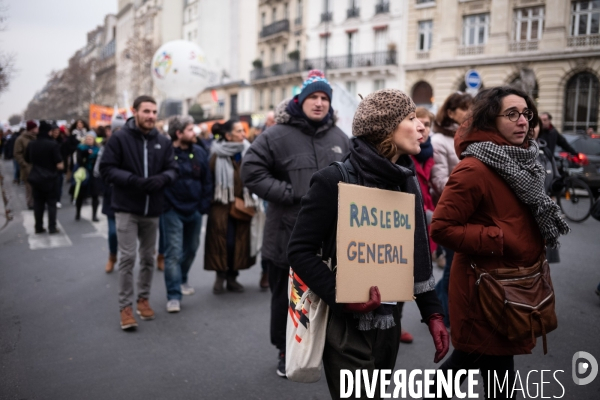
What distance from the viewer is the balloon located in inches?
587

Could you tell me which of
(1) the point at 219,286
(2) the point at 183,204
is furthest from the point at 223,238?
(2) the point at 183,204

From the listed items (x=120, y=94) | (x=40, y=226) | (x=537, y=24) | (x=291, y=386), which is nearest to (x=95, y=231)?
(x=40, y=226)

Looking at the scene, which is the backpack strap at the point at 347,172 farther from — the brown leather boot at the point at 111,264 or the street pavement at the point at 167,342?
the brown leather boot at the point at 111,264

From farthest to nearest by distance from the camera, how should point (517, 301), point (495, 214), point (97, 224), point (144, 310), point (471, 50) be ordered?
Result: point (471, 50) < point (97, 224) < point (144, 310) < point (495, 214) < point (517, 301)

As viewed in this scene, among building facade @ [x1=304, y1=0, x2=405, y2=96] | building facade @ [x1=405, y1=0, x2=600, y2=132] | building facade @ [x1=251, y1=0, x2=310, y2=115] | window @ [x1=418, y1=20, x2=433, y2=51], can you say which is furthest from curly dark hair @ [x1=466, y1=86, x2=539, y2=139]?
building facade @ [x1=251, y1=0, x2=310, y2=115]

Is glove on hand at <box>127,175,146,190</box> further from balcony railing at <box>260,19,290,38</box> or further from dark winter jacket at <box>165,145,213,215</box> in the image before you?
balcony railing at <box>260,19,290,38</box>

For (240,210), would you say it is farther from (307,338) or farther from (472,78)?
(472,78)

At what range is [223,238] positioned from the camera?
625 cm

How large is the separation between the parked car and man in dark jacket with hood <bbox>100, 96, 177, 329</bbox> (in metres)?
9.56

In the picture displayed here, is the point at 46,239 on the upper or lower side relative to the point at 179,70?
lower

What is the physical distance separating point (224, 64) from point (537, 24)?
1601 inches

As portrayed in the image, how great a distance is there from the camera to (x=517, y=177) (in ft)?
8.81

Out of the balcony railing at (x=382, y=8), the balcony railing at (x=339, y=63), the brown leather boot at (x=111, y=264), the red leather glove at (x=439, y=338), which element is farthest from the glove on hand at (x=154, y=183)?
the balcony railing at (x=382, y=8)

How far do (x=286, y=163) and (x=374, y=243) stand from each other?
1.86 metres
